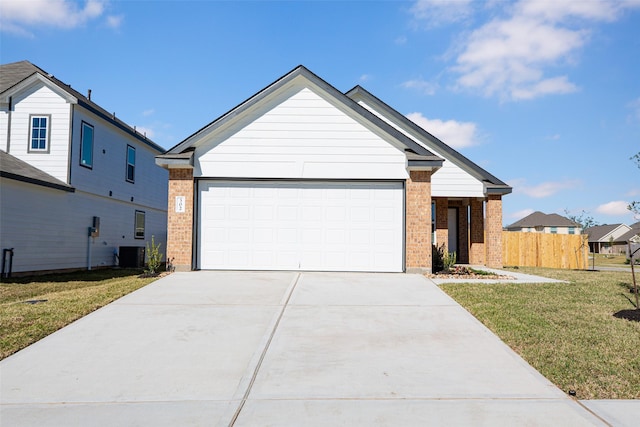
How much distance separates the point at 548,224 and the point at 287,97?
189 feet

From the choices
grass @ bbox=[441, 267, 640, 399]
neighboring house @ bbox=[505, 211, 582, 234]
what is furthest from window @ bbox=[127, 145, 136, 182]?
neighboring house @ bbox=[505, 211, 582, 234]

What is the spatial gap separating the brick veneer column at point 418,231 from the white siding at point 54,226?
12123 mm

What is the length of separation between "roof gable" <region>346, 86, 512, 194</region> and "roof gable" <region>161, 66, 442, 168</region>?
203 inches

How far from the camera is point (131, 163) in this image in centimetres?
2141

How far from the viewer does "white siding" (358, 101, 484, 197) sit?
1767 centimetres

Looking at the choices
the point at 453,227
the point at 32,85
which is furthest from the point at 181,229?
the point at 453,227

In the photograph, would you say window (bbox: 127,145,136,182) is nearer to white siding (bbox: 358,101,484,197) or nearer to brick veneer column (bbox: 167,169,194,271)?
brick veneer column (bbox: 167,169,194,271)

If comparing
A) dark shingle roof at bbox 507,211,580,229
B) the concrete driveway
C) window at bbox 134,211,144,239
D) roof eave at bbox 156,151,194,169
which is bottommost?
the concrete driveway

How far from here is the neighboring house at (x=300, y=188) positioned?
1253 cm

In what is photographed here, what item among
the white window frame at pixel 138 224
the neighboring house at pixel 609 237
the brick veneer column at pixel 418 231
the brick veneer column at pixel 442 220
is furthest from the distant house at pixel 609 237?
the white window frame at pixel 138 224

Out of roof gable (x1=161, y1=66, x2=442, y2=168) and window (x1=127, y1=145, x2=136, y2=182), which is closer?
roof gable (x1=161, y1=66, x2=442, y2=168)

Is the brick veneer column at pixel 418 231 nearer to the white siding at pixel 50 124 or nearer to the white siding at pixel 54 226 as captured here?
the white siding at pixel 54 226

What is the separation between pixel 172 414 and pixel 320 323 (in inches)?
136

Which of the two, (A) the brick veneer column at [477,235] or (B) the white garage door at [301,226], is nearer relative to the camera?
(B) the white garage door at [301,226]
